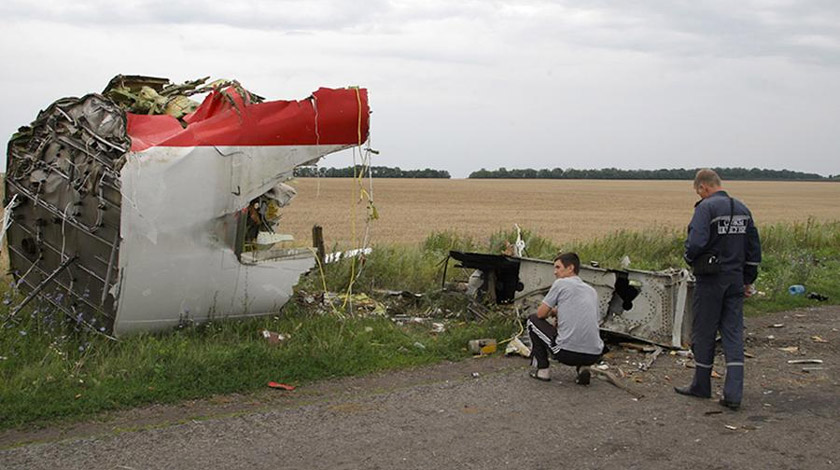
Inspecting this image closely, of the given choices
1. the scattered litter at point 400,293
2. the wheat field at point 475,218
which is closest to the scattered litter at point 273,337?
the scattered litter at point 400,293

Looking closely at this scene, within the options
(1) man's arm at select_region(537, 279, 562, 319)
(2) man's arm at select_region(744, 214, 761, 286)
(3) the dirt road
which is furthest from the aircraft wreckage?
(2) man's arm at select_region(744, 214, 761, 286)

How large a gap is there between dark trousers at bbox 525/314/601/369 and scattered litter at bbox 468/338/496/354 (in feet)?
2.94

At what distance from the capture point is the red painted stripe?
7973mm

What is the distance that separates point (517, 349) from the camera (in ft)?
27.4

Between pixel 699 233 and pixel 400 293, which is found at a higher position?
pixel 699 233

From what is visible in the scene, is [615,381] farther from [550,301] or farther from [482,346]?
[482,346]

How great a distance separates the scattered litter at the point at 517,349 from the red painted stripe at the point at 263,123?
2651 mm

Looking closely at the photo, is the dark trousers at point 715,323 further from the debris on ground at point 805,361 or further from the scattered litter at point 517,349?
the debris on ground at point 805,361

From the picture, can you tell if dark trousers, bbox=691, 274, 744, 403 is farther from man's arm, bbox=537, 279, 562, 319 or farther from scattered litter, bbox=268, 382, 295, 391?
scattered litter, bbox=268, 382, 295, 391

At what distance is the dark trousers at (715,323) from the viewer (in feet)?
22.4

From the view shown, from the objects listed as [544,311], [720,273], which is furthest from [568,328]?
[720,273]

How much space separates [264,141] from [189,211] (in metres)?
1.06

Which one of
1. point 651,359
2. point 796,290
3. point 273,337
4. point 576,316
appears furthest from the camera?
point 796,290

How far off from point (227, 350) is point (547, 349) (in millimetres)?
2834
